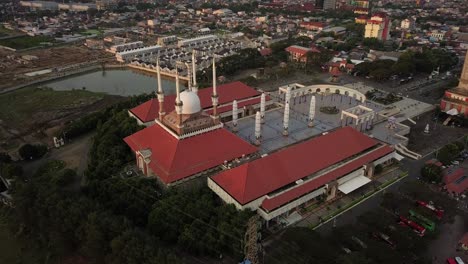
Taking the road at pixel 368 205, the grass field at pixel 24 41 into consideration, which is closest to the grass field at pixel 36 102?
the grass field at pixel 24 41

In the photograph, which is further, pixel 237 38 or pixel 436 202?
pixel 237 38

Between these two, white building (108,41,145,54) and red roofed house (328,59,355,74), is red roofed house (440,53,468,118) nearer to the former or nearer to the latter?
red roofed house (328,59,355,74)

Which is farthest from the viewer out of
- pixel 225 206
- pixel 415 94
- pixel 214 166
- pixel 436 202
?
pixel 415 94

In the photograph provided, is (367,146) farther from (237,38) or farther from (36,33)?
(36,33)

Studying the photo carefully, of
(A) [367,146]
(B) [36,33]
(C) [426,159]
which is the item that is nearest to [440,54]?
(C) [426,159]

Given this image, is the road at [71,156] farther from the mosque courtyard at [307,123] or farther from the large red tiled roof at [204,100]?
the mosque courtyard at [307,123]

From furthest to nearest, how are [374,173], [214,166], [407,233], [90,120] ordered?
[90,120]
[374,173]
[214,166]
[407,233]

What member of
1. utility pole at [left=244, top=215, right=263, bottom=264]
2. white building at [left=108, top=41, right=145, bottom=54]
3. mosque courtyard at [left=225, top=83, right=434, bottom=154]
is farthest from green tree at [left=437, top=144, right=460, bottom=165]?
white building at [left=108, top=41, right=145, bottom=54]
